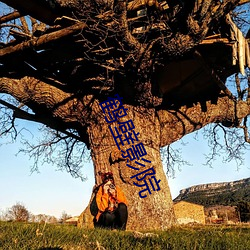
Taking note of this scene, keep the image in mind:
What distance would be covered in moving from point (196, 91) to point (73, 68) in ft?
10.3

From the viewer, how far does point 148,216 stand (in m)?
6.27

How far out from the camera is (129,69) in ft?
21.3

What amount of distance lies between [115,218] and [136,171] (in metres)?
1.13

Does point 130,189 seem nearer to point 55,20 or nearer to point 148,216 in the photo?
point 148,216

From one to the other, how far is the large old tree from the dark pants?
0.45 m

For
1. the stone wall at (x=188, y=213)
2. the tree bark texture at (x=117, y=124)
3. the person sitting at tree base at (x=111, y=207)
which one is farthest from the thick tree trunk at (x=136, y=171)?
the stone wall at (x=188, y=213)

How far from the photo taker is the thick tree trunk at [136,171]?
630 cm

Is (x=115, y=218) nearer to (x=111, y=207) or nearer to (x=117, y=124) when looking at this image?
(x=111, y=207)

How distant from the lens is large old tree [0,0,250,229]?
18.5ft

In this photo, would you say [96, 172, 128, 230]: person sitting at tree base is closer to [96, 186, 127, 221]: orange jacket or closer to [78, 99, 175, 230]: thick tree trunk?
[96, 186, 127, 221]: orange jacket

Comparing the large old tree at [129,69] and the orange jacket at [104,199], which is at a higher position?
the large old tree at [129,69]

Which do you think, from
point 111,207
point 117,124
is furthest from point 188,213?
point 111,207

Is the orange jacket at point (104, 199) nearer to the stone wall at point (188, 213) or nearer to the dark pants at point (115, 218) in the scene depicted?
the dark pants at point (115, 218)

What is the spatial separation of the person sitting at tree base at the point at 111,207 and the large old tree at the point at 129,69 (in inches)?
16.6
